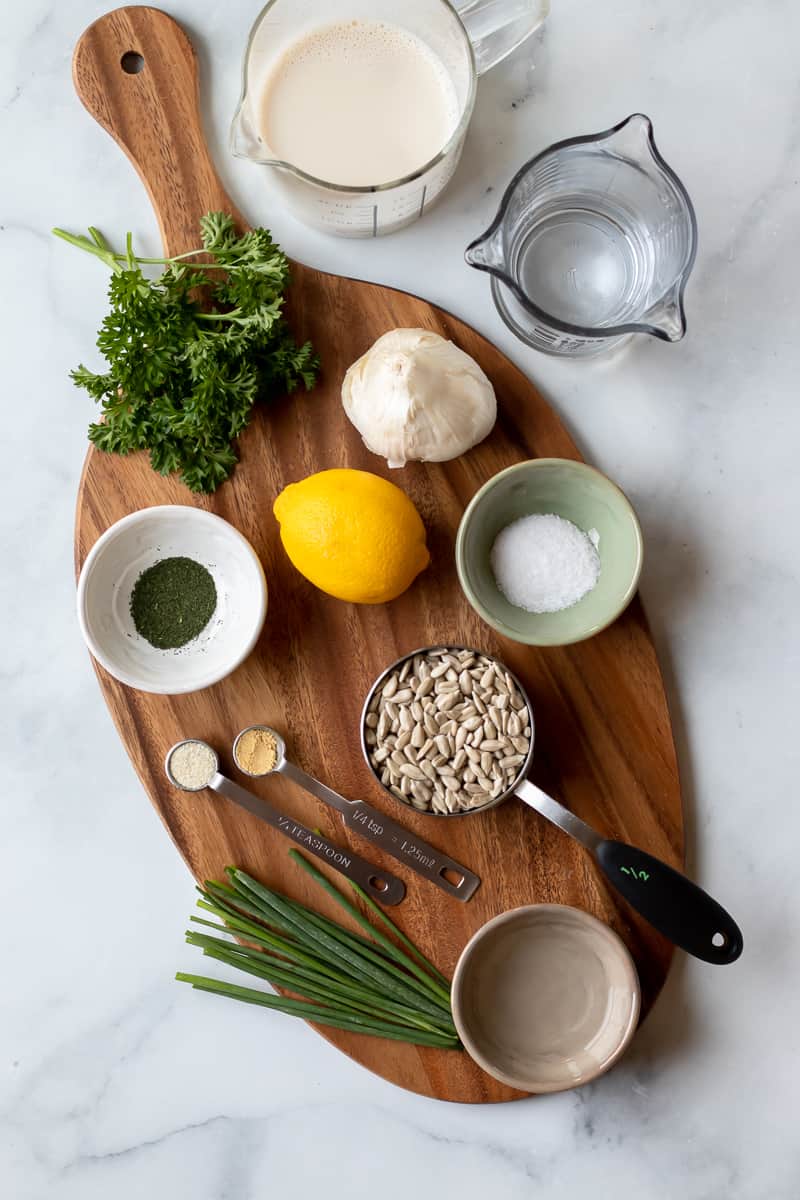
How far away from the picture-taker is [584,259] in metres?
1.36

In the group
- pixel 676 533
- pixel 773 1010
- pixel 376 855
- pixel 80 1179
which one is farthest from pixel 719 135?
pixel 80 1179

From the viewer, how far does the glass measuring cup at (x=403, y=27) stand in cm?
122

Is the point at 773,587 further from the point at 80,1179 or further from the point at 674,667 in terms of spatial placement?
the point at 80,1179

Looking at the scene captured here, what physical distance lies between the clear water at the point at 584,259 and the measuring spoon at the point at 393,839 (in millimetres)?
721

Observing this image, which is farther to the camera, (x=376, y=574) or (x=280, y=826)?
(x=280, y=826)

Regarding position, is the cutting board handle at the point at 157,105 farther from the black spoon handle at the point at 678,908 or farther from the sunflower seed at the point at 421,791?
the black spoon handle at the point at 678,908

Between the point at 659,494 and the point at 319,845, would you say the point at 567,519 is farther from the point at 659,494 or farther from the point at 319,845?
the point at 319,845

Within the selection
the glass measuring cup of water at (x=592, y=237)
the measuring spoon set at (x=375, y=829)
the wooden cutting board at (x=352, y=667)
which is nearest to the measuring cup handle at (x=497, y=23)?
the glass measuring cup of water at (x=592, y=237)

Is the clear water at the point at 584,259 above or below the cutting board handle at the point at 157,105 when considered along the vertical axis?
below

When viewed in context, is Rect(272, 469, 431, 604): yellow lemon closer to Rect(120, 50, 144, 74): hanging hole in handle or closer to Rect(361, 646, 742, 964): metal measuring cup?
Rect(361, 646, 742, 964): metal measuring cup

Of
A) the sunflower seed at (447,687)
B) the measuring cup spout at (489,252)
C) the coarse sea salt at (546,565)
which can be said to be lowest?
the sunflower seed at (447,687)

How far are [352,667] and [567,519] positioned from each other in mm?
353

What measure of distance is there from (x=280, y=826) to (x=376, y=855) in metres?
0.14

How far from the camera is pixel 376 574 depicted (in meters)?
1.21
